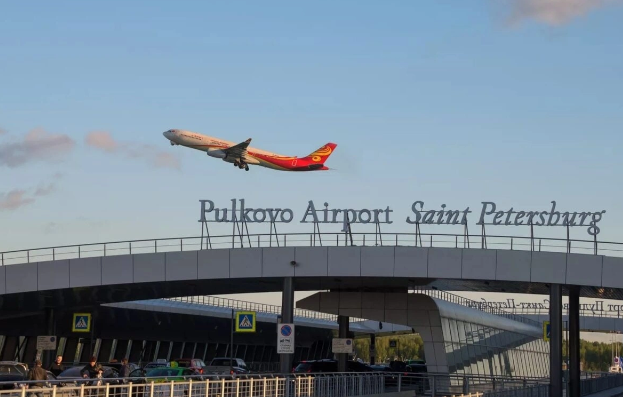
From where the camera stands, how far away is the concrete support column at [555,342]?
146 ft

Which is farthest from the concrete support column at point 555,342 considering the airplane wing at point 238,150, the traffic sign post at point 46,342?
the airplane wing at point 238,150

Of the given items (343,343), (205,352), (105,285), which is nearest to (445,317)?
(343,343)

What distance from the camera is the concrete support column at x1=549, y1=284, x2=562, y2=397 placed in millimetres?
44438

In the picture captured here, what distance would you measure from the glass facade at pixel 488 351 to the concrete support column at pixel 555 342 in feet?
48.5

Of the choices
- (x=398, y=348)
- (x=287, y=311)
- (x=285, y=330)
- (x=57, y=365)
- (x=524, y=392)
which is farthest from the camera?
(x=398, y=348)

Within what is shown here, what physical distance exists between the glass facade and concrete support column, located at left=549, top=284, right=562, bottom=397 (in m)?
14.8

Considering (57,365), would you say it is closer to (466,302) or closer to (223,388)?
(223,388)

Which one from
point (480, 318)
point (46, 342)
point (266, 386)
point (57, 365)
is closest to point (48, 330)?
point (46, 342)

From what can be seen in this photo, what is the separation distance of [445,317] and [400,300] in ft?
10.3

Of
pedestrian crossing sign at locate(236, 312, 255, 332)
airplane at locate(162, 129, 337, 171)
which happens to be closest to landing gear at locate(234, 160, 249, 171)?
airplane at locate(162, 129, 337, 171)

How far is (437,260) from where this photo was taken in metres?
45.8

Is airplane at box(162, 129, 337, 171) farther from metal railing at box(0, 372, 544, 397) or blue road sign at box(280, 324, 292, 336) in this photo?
blue road sign at box(280, 324, 292, 336)

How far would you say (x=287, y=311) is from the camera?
45.8m

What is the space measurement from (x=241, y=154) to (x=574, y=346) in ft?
89.5
